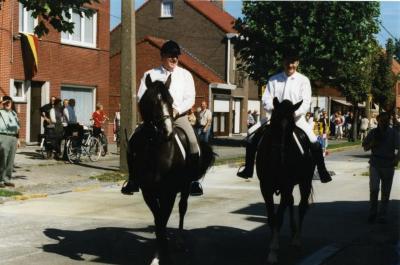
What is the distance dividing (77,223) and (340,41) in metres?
23.3

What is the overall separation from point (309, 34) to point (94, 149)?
1412 centimetres

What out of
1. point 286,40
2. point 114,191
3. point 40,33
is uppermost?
point 286,40

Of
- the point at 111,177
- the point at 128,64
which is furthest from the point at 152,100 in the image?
the point at 128,64

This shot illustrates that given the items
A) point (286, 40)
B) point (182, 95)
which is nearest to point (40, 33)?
point (182, 95)

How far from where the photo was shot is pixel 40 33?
1323 cm

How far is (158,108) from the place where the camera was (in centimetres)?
641

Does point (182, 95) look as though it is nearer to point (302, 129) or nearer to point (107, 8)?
point (302, 129)

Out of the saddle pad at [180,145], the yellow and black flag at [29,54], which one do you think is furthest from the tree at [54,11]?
the yellow and black flag at [29,54]

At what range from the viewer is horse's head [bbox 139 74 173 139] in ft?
21.1

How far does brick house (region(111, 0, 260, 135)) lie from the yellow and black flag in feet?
67.9

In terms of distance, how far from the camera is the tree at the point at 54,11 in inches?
508

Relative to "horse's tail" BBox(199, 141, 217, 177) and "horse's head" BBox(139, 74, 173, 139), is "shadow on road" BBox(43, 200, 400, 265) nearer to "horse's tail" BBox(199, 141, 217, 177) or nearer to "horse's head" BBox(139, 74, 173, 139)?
"horse's tail" BBox(199, 141, 217, 177)

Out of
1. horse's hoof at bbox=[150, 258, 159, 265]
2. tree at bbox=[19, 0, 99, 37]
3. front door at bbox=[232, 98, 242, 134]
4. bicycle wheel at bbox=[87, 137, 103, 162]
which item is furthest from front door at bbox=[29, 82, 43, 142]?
front door at bbox=[232, 98, 242, 134]

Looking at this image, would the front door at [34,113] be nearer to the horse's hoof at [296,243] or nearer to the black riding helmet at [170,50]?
the black riding helmet at [170,50]
